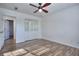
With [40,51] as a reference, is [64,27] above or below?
above

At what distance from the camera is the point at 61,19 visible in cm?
473

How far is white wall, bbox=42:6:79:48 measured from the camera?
3941 millimetres

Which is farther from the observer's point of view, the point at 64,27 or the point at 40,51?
the point at 64,27

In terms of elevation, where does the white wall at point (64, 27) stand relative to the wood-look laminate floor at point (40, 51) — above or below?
above

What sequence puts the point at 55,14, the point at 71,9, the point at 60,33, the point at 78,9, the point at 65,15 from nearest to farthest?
the point at 78,9, the point at 71,9, the point at 65,15, the point at 60,33, the point at 55,14

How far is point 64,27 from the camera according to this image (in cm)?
453

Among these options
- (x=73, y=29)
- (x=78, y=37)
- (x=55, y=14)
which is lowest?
(x=78, y=37)

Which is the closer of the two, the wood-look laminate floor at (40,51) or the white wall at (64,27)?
the wood-look laminate floor at (40,51)

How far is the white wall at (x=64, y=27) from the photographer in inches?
155

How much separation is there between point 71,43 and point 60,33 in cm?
99

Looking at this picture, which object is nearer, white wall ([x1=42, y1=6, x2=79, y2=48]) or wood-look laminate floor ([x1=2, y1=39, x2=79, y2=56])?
wood-look laminate floor ([x1=2, y1=39, x2=79, y2=56])

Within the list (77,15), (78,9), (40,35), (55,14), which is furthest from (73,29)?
(40,35)

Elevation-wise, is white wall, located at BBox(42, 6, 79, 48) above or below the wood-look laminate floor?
above

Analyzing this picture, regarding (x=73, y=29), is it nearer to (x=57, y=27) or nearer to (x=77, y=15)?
(x=77, y=15)
